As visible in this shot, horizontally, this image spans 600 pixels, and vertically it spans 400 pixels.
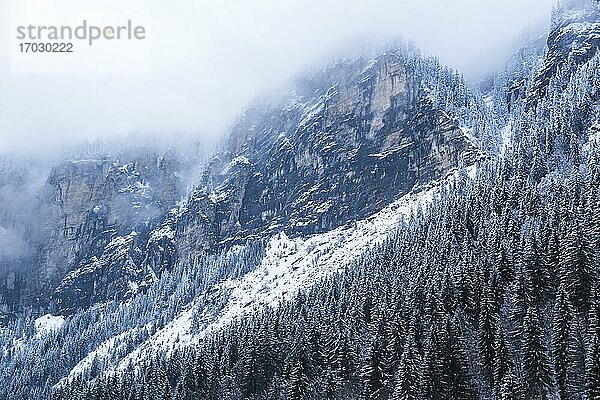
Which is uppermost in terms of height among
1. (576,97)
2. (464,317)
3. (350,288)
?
(576,97)

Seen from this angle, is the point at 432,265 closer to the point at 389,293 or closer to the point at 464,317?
the point at 389,293

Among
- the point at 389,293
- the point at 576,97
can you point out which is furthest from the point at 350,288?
the point at 576,97

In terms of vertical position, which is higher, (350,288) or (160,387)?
(350,288)

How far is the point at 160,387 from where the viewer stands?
135 meters

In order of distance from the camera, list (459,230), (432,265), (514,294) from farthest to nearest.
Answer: (459,230)
(432,265)
(514,294)

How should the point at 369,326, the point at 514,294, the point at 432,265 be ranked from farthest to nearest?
the point at 432,265 < the point at 369,326 < the point at 514,294

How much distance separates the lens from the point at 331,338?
4825 inches

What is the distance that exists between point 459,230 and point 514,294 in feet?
125

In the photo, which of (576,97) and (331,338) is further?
(576,97)

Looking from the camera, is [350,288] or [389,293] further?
[350,288]

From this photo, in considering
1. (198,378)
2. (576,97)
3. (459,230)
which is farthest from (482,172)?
(198,378)

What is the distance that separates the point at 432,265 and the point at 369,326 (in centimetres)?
1988

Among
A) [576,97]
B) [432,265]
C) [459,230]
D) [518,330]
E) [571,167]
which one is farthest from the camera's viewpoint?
[576,97]

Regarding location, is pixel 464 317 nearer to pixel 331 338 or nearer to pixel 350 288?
pixel 331 338
